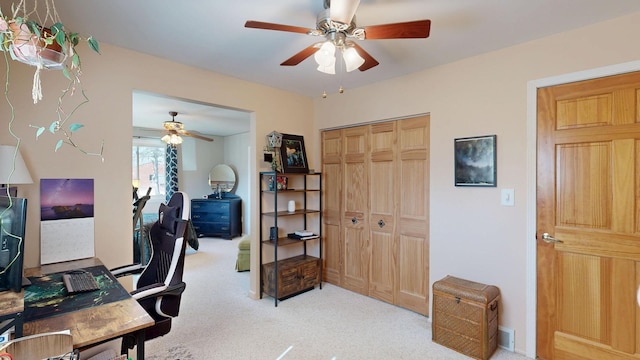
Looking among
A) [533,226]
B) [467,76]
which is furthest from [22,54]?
[533,226]

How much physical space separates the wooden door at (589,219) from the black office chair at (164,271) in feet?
8.46

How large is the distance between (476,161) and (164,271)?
2.59 metres

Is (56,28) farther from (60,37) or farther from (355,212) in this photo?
(355,212)

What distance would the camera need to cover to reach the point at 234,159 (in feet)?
23.9

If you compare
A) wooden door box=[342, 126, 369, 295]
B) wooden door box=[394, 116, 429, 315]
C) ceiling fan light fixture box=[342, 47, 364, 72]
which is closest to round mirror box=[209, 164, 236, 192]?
wooden door box=[342, 126, 369, 295]

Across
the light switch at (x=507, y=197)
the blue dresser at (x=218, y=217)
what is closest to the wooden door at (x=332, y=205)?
the light switch at (x=507, y=197)

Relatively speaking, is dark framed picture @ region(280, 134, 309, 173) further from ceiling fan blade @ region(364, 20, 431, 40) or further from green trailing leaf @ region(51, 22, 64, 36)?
green trailing leaf @ region(51, 22, 64, 36)

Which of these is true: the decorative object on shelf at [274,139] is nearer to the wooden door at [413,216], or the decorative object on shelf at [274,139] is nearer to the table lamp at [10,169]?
the wooden door at [413,216]

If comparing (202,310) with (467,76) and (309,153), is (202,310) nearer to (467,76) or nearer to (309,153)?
(309,153)

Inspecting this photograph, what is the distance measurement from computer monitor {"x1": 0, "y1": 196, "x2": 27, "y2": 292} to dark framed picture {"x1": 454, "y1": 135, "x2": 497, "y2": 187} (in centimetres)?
285

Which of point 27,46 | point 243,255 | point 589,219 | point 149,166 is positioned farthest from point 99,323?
point 149,166

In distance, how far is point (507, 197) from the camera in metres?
2.43

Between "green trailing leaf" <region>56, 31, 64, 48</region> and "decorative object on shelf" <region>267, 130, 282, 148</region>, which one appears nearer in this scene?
"green trailing leaf" <region>56, 31, 64, 48</region>

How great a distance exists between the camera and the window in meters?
6.36
